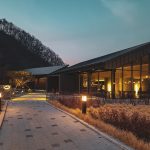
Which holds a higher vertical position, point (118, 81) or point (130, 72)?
point (130, 72)

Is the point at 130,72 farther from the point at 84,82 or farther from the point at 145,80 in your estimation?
the point at 84,82

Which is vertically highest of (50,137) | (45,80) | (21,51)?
(21,51)

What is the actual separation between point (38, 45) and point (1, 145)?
149 meters

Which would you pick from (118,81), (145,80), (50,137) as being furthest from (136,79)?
(50,137)

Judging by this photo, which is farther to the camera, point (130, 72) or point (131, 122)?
point (130, 72)

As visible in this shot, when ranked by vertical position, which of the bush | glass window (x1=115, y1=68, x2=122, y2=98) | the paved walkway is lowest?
the paved walkway

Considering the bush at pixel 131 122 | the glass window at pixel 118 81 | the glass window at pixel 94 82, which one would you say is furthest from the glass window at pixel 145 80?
the bush at pixel 131 122

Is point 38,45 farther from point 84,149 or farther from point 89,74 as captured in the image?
point 84,149

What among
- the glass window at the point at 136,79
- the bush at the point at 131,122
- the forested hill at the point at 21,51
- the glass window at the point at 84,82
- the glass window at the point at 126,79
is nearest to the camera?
the bush at the point at 131,122

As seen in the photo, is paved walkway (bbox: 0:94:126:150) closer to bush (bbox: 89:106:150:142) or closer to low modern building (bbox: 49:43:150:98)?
bush (bbox: 89:106:150:142)

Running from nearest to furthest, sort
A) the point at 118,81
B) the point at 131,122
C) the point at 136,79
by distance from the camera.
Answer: the point at 131,122 < the point at 136,79 < the point at 118,81

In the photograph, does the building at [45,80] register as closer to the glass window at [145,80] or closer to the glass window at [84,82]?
the glass window at [84,82]

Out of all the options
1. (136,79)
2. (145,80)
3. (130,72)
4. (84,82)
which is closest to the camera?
(145,80)

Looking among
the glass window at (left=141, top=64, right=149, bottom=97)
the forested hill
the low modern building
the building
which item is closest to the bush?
the low modern building
